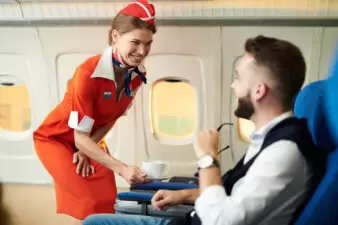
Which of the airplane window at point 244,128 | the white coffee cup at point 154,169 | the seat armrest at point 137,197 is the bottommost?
the white coffee cup at point 154,169

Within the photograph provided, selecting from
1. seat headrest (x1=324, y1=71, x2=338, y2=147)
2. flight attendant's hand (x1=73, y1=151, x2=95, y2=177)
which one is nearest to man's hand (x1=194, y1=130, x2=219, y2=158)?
seat headrest (x1=324, y1=71, x2=338, y2=147)

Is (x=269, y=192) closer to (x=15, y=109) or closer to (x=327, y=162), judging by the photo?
(x=327, y=162)

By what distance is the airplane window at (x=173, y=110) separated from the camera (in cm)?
300

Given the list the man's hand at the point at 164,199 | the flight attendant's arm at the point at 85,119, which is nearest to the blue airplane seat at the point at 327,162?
the man's hand at the point at 164,199

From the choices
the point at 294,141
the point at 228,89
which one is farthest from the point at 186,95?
the point at 294,141

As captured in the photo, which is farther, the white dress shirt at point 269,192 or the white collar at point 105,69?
the white collar at point 105,69

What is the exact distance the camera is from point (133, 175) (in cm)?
208

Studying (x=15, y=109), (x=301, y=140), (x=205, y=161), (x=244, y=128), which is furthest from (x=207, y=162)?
(x=15, y=109)

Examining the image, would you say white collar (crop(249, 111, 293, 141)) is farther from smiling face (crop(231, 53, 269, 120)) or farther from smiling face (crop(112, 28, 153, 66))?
smiling face (crop(112, 28, 153, 66))

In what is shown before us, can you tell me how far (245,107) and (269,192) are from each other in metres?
0.35

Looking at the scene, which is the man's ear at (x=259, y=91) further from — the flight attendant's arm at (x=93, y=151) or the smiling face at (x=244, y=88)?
the flight attendant's arm at (x=93, y=151)

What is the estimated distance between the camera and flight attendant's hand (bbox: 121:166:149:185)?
2.09 m

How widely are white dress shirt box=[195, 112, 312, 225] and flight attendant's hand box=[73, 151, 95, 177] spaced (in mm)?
1131

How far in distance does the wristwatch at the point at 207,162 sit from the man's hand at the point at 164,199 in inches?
12.6
